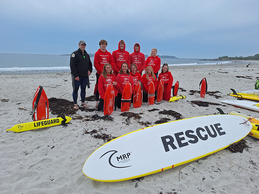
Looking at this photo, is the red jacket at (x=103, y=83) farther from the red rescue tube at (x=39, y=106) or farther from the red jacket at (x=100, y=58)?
the red rescue tube at (x=39, y=106)

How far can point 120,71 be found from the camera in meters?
4.34

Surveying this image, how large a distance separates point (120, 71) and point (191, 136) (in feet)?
9.02

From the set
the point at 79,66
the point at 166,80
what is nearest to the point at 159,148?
the point at 79,66

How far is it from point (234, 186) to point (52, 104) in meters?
5.08

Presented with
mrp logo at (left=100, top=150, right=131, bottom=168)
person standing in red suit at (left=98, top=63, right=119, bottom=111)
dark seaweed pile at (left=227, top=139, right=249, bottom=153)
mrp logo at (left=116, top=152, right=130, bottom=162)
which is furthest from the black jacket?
dark seaweed pile at (left=227, top=139, right=249, bottom=153)

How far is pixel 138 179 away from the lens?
2002 mm

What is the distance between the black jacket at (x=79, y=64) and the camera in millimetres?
3918

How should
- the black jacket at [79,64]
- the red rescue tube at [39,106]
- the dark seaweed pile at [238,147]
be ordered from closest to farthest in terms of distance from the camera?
1. the dark seaweed pile at [238,147]
2. the red rescue tube at [39,106]
3. the black jacket at [79,64]

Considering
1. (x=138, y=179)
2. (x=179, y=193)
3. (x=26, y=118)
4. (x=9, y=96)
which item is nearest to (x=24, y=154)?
(x=26, y=118)

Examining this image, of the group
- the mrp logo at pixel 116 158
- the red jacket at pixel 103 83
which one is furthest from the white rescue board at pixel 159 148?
the red jacket at pixel 103 83

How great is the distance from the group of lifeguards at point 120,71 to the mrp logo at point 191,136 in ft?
7.72

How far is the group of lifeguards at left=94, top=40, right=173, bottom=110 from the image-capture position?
408 cm

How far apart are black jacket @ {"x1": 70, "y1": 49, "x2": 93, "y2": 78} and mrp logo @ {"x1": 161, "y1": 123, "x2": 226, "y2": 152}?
3.02 m

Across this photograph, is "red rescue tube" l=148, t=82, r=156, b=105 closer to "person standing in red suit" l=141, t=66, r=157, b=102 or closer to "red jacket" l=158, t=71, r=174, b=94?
"person standing in red suit" l=141, t=66, r=157, b=102
